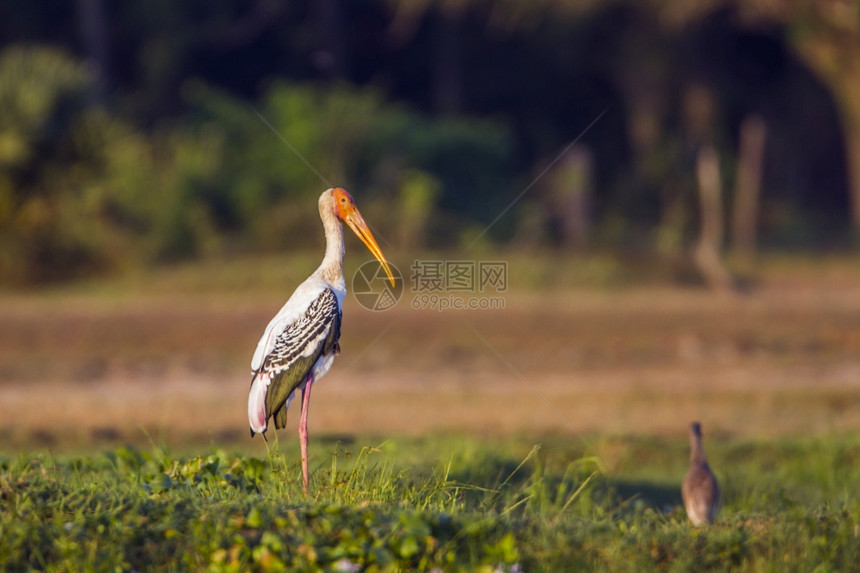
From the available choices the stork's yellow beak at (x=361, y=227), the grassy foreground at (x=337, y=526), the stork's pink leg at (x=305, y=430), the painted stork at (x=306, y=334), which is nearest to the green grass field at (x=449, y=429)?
the grassy foreground at (x=337, y=526)

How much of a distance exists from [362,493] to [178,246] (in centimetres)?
1181

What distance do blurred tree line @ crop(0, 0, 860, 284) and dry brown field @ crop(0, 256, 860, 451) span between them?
1777mm

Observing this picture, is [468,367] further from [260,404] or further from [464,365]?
[260,404]

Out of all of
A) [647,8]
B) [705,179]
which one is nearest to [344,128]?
[705,179]

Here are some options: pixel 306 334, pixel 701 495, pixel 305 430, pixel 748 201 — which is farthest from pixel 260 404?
pixel 748 201

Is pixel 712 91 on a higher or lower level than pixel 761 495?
higher

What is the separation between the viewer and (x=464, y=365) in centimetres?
1205

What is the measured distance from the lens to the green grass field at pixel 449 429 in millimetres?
4555

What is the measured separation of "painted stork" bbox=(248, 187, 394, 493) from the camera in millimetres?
4801

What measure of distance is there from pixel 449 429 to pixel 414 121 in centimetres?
1169

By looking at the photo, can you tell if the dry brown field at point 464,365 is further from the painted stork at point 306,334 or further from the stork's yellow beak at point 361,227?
the stork's yellow beak at point 361,227

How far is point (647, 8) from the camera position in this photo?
21766mm

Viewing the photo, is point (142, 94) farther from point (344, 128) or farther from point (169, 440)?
point (169, 440)

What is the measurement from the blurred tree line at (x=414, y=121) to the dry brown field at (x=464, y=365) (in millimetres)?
1777
